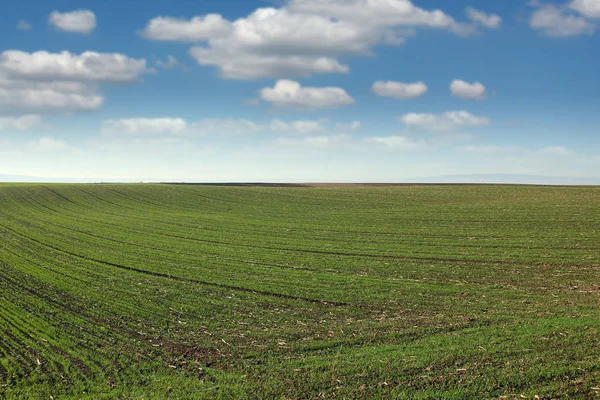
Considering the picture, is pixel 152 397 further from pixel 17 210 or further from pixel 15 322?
pixel 17 210

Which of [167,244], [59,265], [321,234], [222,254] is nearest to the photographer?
[59,265]

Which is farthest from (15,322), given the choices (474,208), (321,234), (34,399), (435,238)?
(474,208)

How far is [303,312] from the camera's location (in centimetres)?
1714

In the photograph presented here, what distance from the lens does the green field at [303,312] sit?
11.4 meters

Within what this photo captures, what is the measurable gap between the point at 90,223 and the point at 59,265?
19.6 meters

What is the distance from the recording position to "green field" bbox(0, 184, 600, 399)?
11.4 m

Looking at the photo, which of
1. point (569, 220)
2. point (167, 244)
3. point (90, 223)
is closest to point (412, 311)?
point (167, 244)

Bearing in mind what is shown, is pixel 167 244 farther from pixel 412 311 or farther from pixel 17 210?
pixel 17 210

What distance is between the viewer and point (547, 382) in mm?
10750

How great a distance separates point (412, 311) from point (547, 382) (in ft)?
21.0

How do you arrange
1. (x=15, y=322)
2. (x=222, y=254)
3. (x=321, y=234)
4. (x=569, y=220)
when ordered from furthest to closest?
(x=569, y=220)
(x=321, y=234)
(x=222, y=254)
(x=15, y=322)

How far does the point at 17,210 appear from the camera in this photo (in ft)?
174

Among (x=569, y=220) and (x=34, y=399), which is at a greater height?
(x=569, y=220)

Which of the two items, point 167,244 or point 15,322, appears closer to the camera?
point 15,322
